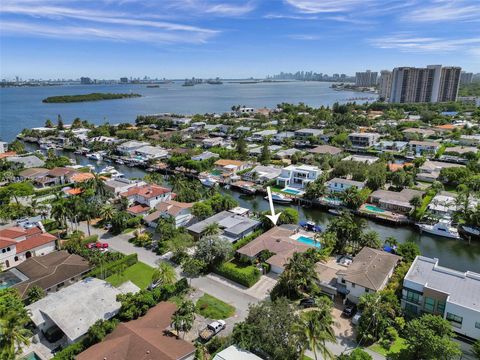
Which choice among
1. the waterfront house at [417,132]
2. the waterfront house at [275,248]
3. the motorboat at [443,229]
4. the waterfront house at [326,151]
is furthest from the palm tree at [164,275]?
the waterfront house at [417,132]

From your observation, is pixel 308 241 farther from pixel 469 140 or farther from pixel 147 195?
pixel 469 140

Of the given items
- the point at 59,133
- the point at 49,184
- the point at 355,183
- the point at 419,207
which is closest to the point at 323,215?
the point at 355,183

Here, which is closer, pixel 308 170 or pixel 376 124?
pixel 308 170

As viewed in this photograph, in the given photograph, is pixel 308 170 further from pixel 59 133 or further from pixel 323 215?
pixel 59 133

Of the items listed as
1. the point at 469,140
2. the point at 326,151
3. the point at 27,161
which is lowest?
the point at 27,161

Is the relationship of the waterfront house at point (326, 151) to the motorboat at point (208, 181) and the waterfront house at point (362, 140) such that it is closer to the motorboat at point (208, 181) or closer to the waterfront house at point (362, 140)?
the waterfront house at point (362, 140)

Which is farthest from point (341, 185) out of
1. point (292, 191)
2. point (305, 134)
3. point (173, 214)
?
point (305, 134)
